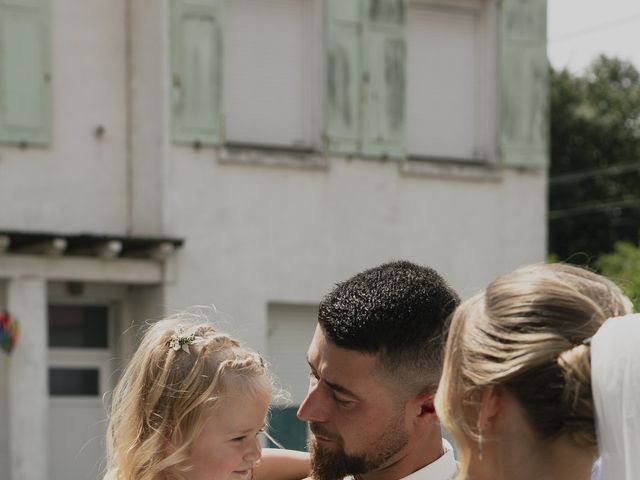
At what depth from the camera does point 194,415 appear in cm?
382

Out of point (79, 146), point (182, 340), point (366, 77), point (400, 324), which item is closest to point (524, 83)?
point (366, 77)

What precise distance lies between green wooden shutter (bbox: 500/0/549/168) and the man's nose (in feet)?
44.4

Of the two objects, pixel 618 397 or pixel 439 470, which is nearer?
pixel 618 397

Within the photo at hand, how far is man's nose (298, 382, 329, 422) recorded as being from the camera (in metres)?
3.33

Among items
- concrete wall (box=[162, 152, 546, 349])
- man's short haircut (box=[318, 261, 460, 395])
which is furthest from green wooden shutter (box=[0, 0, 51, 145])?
man's short haircut (box=[318, 261, 460, 395])

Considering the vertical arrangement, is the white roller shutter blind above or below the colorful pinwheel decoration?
above

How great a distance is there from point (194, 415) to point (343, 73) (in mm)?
12004

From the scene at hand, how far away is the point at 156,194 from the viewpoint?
14953mm

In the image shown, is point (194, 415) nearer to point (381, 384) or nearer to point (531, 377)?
point (381, 384)

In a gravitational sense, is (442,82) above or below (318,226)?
above

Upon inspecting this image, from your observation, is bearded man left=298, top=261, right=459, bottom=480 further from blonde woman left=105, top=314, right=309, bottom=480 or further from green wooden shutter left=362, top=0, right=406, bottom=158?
green wooden shutter left=362, top=0, right=406, bottom=158

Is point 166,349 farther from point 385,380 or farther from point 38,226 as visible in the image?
point 38,226

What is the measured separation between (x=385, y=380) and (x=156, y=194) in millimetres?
11757

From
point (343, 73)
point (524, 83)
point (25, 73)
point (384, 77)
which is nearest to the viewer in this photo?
point (25, 73)
